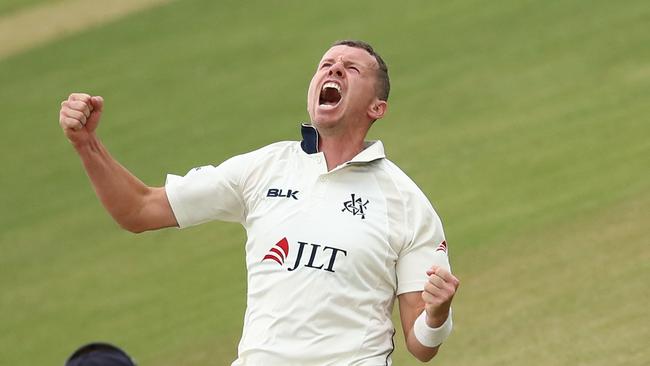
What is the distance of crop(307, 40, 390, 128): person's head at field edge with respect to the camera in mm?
5398

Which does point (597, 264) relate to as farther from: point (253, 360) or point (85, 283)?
point (253, 360)

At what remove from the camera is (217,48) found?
47.6 feet

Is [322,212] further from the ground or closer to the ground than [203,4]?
closer to the ground

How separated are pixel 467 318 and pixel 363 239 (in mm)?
3961

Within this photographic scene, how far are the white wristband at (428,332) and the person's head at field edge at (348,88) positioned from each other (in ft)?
2.72

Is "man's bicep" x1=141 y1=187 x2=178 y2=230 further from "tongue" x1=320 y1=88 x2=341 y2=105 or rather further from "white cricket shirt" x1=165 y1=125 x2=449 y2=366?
"tongue" x1=320 y1=88 x2=341 y2=105

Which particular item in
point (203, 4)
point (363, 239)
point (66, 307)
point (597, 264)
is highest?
point (203, 4)

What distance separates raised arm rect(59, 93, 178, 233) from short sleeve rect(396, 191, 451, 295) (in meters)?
0.89

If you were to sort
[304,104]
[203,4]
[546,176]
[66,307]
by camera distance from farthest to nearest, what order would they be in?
[203,4]
[304,104]
[546,176]
[66,307]

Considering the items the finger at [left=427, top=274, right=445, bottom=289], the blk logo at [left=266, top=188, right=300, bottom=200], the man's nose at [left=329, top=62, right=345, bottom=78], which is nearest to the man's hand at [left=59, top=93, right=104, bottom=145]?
the blk logo at [left=266, top=188, right=300, bottom=200]

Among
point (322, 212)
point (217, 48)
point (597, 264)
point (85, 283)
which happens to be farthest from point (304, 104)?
point (322, 212)

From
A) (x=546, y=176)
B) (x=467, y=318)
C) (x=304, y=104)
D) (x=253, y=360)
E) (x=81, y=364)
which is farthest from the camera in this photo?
(x=304, y=104)

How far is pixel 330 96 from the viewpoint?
5551mm

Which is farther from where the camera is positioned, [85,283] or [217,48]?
[217,48]
